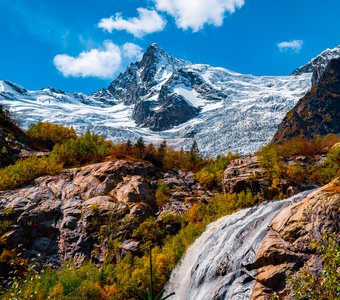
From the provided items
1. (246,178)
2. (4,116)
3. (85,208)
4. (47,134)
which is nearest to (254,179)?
(246,178)

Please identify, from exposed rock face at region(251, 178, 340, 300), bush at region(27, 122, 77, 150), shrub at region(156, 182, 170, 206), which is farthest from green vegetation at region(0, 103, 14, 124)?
exposed rock face at region(251, 178, 340, 300)

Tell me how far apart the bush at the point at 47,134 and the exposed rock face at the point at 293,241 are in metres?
41.4

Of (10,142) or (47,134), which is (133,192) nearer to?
(10,142)

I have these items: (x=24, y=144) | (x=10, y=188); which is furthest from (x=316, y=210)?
(x=24, y=144)

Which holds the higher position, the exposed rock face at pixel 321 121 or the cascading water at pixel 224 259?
the exposed rock face at pixel 321 121

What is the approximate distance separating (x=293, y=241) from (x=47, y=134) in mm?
45324

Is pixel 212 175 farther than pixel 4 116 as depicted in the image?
No

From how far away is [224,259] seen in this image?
21.0 meters

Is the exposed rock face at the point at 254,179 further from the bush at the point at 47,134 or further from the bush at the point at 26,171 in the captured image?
the bush at the point at 47,134

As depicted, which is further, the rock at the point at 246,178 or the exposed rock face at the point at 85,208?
the rock at the point at 246,178

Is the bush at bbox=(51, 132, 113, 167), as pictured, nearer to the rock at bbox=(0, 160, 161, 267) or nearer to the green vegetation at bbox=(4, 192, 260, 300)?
the rock at bbox=(0, 160, 161, 267)

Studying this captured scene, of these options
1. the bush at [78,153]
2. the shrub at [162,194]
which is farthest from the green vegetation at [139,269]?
the bush at [78,153]

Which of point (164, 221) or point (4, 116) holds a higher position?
point (4, 116)

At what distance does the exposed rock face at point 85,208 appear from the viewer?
106 feet
